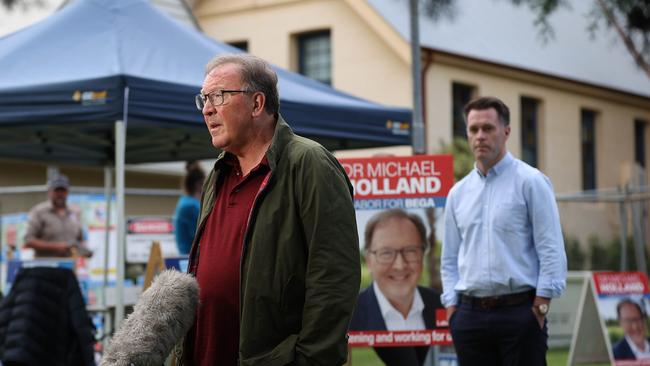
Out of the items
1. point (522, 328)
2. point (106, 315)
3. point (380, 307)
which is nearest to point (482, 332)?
point (522, 328)

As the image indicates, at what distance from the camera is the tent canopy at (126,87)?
27.3 feet

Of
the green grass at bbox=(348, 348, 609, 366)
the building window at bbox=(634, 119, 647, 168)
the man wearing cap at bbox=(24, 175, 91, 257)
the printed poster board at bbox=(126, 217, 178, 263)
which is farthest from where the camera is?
the building window at bbox=(634, 119, 647, 168)

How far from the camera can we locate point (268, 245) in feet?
12.4

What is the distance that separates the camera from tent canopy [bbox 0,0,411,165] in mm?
8320

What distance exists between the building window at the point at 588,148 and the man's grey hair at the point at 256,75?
25.8 metres

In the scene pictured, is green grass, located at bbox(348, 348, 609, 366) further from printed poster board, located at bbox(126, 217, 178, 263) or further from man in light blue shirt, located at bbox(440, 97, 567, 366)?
man in light blue shirt, located at bbox(440, 97, 567, 366)

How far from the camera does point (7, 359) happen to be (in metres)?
8.02

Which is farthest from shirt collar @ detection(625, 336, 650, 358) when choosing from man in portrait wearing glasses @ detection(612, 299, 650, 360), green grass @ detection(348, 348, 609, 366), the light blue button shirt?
the light blue button shirt

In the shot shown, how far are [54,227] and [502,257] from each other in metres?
7.20

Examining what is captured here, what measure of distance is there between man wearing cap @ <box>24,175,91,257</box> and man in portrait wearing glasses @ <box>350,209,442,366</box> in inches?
194

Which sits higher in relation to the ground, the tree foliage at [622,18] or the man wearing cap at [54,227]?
the tree foliage at [622,18]

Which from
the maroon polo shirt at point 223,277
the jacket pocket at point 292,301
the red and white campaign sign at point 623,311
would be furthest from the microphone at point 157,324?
the red and white campaign sign at point 623,311

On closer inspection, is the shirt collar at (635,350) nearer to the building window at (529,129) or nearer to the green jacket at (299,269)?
the green jacket at (299,269)

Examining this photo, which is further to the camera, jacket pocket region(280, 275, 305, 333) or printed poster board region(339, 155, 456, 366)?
printed poster board region(339, 155, 456, 366)
